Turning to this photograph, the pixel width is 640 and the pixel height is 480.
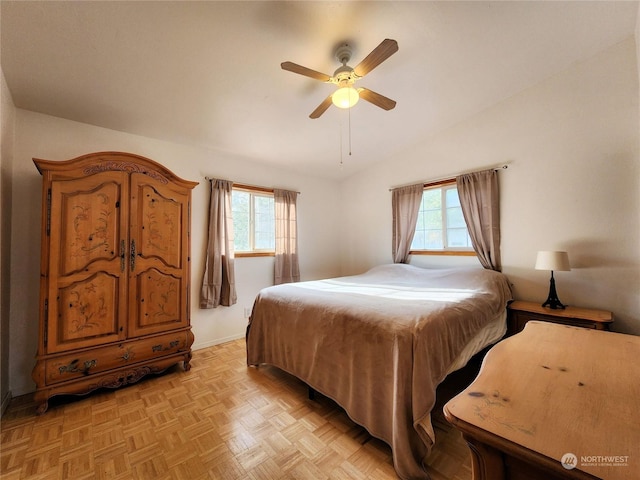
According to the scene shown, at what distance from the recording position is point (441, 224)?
354cm

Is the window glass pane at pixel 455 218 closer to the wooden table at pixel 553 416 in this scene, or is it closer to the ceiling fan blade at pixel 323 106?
the ceiling fan blade at pixel 323 106

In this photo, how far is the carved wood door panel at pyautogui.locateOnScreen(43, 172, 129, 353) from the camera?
1984mm

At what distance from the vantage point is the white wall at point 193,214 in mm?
2191

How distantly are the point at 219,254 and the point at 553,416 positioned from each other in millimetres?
3169

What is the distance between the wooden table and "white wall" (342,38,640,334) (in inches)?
82.0

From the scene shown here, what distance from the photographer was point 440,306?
5.94 feet

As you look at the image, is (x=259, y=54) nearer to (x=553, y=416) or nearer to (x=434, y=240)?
(x=553, y=416)

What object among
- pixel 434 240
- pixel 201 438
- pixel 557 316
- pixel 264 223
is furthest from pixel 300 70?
pixel 557 316

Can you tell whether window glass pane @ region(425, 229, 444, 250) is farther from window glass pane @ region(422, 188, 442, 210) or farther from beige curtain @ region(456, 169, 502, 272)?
beige curtain @ region(456, 169, 502, 272)

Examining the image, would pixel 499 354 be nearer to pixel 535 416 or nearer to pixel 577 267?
pixel 535 416

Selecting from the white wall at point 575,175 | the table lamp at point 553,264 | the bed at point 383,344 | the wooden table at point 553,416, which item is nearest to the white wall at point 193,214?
the bed at point 383,344

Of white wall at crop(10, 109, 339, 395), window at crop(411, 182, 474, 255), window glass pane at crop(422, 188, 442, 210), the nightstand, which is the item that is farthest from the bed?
window glass pane at crop(422, 188, 442, 210)

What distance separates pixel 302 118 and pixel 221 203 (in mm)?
1413

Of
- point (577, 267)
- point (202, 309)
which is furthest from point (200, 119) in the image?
point (577, 267)
